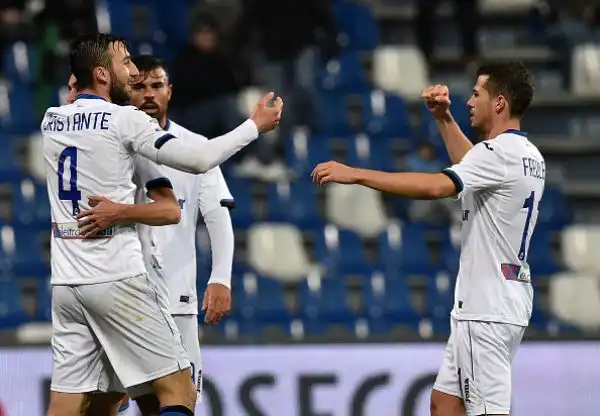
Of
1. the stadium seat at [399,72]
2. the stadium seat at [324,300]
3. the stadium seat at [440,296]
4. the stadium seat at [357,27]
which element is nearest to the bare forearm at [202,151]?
the stadium seat at [324,300]

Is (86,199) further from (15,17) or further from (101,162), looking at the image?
(15,17)

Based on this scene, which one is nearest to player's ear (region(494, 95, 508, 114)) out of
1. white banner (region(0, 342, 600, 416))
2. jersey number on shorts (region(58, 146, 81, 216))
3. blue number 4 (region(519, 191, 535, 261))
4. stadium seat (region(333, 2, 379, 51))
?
blue number 4 (region(519, 191, 535, 261))

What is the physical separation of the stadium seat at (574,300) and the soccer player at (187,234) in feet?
13.9

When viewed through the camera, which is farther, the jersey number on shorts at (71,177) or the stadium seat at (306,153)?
the stadium seat at (306,153)

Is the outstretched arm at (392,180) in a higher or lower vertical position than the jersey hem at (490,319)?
higher

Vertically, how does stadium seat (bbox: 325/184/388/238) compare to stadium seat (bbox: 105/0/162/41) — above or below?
below

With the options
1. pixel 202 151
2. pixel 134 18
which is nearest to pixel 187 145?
pixel 202 151

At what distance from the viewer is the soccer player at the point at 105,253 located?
495 centimetres

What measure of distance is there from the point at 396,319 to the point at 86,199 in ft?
14.2

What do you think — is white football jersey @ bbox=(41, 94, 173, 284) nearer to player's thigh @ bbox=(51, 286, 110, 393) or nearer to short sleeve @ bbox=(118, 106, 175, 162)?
short sleeve @ bbox=(118, 106, 175, 162)

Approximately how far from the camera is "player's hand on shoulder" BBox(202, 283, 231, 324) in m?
5.87

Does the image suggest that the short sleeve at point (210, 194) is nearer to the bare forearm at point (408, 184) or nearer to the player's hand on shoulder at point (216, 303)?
the player's hand on shoulder at point (216, 303)

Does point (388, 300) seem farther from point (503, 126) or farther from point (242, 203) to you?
point (503, 126)

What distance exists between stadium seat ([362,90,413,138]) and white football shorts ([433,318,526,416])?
17.7ft
